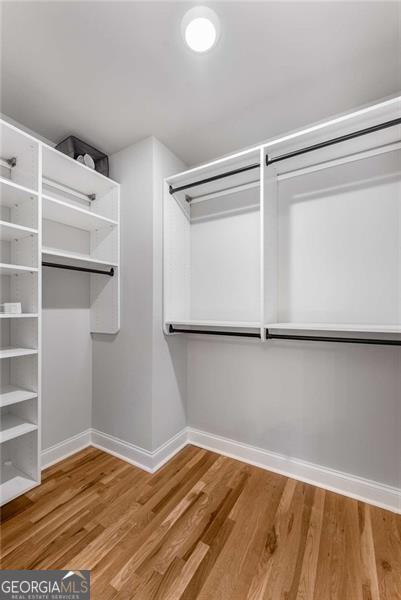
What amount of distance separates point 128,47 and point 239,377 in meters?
2.23

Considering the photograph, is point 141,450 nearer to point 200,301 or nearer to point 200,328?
point 200,328

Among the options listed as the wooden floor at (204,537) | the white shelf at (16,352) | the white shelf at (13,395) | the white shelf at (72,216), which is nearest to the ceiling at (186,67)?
the white shelf at (72,216)

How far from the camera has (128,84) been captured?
158 cm

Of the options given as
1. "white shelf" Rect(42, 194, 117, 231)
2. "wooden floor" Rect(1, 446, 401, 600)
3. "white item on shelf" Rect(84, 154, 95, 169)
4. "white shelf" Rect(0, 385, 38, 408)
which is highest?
"white item on shelf" Rect(84, 154, 95, 169)

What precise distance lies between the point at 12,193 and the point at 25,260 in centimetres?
40

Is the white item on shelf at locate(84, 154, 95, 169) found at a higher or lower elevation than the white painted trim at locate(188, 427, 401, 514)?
higher

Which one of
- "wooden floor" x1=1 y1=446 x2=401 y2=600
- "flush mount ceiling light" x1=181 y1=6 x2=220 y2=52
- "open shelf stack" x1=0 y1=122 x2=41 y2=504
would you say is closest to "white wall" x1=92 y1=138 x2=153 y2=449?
"wooden floor" x1=1 y1=446 x2=401 y2=600

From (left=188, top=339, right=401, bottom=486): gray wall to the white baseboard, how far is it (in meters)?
0.05

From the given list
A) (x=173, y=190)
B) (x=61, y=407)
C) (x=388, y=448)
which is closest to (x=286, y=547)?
(x=388, y=448)

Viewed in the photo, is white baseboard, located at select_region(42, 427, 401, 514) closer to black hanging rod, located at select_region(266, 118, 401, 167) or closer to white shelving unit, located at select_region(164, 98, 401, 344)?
white shelving unit, located at select_region(164, 98, 401, 344)

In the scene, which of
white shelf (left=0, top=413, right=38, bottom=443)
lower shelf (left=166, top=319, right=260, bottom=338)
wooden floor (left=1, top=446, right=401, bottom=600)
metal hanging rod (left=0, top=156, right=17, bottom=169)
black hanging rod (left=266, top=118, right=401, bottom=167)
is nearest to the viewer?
wooden floor (left=1, top=446, right=401, bottom=600)

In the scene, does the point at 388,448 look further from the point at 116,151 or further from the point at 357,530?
the point at 116,151

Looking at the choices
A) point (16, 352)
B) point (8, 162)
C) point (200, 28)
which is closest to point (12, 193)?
point (8, 162)

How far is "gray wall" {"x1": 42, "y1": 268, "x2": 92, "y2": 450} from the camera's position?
6.65 feet
